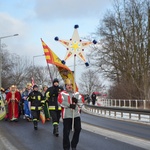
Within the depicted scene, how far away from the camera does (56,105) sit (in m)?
12.5

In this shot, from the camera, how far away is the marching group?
855 cm

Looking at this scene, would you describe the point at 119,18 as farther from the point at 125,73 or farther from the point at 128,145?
the point at 128,145

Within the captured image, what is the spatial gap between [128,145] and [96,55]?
117 ft

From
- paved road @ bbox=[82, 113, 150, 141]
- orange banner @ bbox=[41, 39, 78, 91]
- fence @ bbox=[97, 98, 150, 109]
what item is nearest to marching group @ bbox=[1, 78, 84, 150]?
orange banner @ bbox=[41, 39, 78, 91]

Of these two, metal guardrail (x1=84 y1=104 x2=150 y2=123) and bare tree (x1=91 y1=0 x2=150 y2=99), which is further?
bare tree (x1=91 y1=0 x2=150 y2=99)

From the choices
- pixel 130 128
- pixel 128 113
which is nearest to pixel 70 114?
pixel 130 128

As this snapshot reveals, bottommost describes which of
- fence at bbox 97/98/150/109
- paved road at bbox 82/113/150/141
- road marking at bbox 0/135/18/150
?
road marking at bbox 0/135/18/150

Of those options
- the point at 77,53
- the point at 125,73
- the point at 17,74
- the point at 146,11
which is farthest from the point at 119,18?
the point at 17,74

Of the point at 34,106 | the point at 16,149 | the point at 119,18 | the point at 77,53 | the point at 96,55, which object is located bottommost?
the point at 16,149

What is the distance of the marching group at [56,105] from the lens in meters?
8.55

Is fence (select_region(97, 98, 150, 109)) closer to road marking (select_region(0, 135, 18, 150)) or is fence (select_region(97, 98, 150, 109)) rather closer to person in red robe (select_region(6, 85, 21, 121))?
person in red robe (select_region(6, 85, 21, 121))

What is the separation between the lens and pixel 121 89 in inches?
1672

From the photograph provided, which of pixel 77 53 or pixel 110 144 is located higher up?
pixel 77 53

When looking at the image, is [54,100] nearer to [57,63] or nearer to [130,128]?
[57,63]
